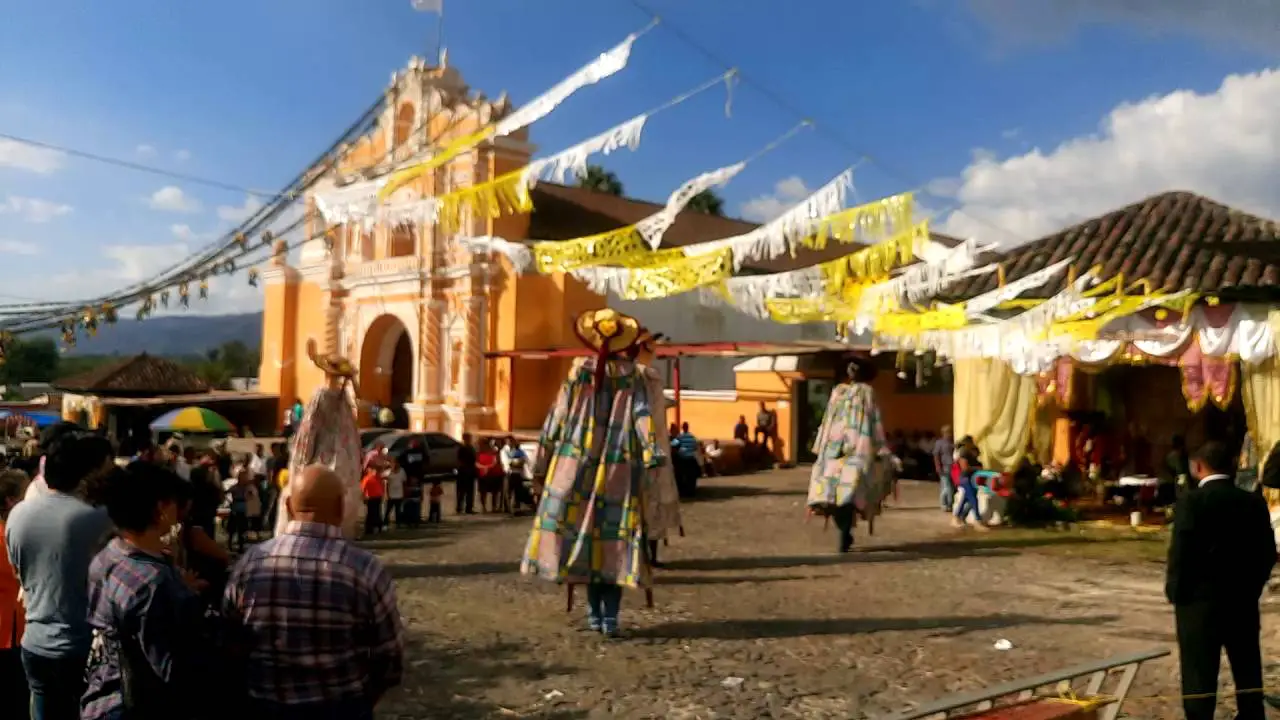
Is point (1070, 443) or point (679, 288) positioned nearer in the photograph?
point (679, 288)

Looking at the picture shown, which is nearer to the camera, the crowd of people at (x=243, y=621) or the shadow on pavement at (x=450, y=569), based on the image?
the crowd of people at (x=243, y=621)

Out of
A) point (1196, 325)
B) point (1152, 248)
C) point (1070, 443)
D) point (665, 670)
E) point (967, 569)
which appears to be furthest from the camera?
point (1070, 443)

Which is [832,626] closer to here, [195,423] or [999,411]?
[999,411]

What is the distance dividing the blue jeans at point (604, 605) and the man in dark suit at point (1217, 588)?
3163 mm

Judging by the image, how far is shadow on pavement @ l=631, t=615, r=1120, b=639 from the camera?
263 inches

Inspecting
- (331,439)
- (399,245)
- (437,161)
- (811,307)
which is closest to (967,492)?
(811,307)

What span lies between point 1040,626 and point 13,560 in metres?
6.10

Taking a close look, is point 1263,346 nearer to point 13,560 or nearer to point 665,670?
point 665,670

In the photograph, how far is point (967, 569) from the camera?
941 centimetres

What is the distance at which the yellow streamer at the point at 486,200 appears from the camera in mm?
9203

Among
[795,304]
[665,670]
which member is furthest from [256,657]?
[795,304]

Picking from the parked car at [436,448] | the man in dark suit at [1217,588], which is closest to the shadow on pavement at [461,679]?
the man in dark suit at [1217,588]

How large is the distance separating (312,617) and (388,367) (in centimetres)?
2742

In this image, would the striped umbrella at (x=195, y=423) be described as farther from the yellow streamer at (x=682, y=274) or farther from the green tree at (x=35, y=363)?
the green tree at (x=35, y=363)
